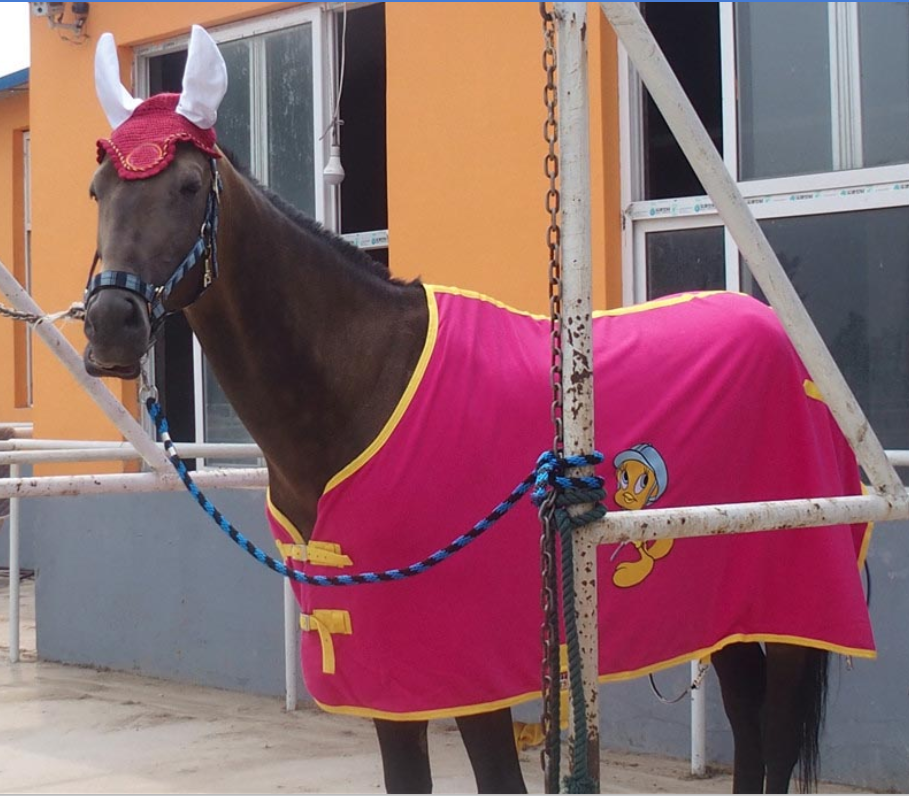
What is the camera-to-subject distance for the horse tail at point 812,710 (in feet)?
11.1

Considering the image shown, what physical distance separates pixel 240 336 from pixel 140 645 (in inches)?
159

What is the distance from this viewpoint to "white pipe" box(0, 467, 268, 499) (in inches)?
123

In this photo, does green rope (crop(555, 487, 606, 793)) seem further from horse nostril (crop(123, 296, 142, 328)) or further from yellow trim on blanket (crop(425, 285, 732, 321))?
yellow trim on blanket (crop(425, 285, 732, 321))

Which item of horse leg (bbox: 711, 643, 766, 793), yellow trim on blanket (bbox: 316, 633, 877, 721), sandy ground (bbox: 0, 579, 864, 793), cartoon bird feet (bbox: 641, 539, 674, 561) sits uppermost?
cartoon bird feet (bbox: 641, 539, 674, 561)

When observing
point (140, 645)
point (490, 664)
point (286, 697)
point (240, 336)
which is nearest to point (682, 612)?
point (490, 664)

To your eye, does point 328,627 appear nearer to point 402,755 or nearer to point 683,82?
point 402,755

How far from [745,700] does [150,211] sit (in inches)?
85.8

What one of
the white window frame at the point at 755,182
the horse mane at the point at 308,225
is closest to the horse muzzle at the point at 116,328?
the horse mane at the point at 308,225

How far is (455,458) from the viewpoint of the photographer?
2.69m

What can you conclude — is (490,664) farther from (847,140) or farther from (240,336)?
(847,140)

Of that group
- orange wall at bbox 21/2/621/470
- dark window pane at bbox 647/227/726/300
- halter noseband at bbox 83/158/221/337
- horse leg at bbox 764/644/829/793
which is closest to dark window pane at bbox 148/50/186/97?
orange wall at bbox 21/2/621/470

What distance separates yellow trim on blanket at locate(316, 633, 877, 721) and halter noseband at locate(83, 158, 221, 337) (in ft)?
3.05

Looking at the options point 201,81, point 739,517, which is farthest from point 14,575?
point 739,517

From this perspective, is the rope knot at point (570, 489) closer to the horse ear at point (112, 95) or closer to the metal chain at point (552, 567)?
the metal chain at point (552, 567)
